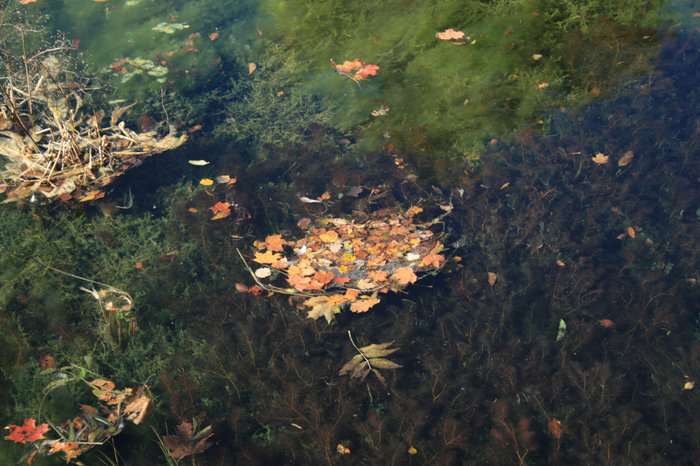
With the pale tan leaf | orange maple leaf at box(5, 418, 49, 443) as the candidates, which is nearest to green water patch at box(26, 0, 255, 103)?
orange maple leaf at box(5, 418, 49, 443)

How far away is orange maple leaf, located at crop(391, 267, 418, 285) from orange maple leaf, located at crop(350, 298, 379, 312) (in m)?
0.24

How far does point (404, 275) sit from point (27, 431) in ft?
8.02

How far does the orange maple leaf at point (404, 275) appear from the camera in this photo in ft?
10.3

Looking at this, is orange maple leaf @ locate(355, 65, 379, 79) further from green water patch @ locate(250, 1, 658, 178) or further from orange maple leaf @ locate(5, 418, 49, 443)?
orange maple leaf @ locate(5, 418, 49, 443)

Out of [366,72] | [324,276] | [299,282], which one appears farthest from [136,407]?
[366,72]

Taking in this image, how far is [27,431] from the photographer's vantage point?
2.38 metres

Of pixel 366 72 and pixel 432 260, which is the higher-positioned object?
pixel 366 72

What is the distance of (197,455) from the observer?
2.36m

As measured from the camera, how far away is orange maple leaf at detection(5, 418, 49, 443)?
235 centimetres

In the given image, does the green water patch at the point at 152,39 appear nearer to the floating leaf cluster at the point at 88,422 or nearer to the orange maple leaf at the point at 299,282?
the orange maple leaf at the point at 299,282

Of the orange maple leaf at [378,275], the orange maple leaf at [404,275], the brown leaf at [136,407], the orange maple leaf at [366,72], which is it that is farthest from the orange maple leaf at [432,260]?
the orange maple leaf at [366,72]

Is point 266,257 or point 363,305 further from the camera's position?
point 266,257

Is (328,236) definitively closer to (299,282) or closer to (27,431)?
(299,282)

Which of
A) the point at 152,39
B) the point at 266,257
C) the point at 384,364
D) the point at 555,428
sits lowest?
the point at 555,428
